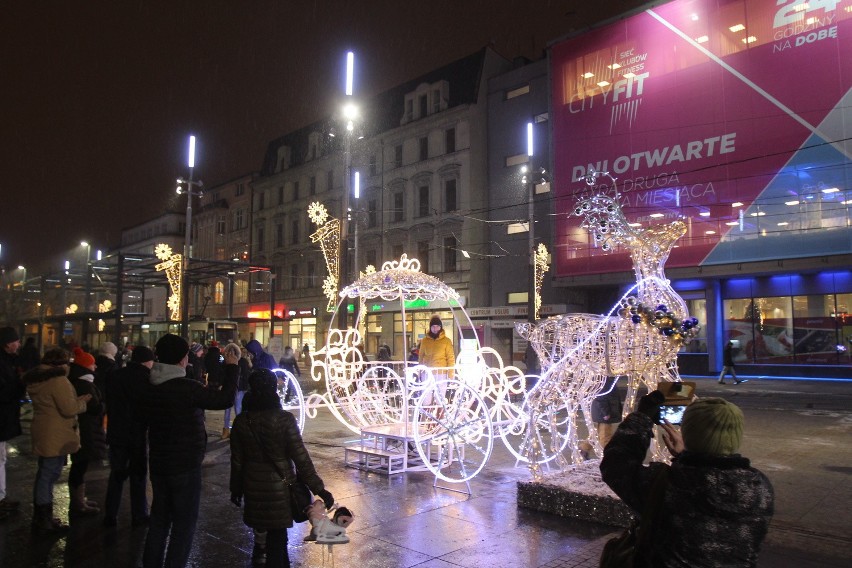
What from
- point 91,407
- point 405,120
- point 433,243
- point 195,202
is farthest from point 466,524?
point 195,202

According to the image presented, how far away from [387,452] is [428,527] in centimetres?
266

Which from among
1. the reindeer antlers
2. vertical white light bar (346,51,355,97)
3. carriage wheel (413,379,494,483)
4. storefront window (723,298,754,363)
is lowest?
carriage wheel (413,379,494,483)

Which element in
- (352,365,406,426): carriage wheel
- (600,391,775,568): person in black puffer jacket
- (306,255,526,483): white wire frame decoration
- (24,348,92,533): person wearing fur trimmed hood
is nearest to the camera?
(600,391,775,568): person in black puffer jacket

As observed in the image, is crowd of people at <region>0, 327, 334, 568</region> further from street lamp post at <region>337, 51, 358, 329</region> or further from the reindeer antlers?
street lamp post at <region>337, 51, 358, 329</region>

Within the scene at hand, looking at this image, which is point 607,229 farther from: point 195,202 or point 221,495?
point 195,202

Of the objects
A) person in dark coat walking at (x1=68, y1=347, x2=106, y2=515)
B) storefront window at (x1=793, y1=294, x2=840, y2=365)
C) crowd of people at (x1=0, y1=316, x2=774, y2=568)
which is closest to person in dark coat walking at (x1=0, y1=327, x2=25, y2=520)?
crowd of people at (x1=0, y1=316, x2=774, y2=568)

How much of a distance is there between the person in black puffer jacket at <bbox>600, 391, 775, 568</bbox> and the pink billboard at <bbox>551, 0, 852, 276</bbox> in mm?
19033

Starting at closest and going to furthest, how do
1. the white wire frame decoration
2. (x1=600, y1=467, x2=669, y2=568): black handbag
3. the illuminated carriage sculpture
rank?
(x1=600, y1=467, x2=669, y2=568): black handbag → the illuminated carriage sculpture → the white wire frame decoration

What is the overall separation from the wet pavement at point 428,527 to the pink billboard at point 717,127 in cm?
1412

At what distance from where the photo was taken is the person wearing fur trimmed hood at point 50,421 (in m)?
5.84

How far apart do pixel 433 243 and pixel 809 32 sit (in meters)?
18.9

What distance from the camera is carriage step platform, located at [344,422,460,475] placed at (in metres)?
8.09

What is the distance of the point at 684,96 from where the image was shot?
25109mm

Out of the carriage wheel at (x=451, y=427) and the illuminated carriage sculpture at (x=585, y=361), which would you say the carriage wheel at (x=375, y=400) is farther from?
the carriage wheel at (x=451, y=427)
